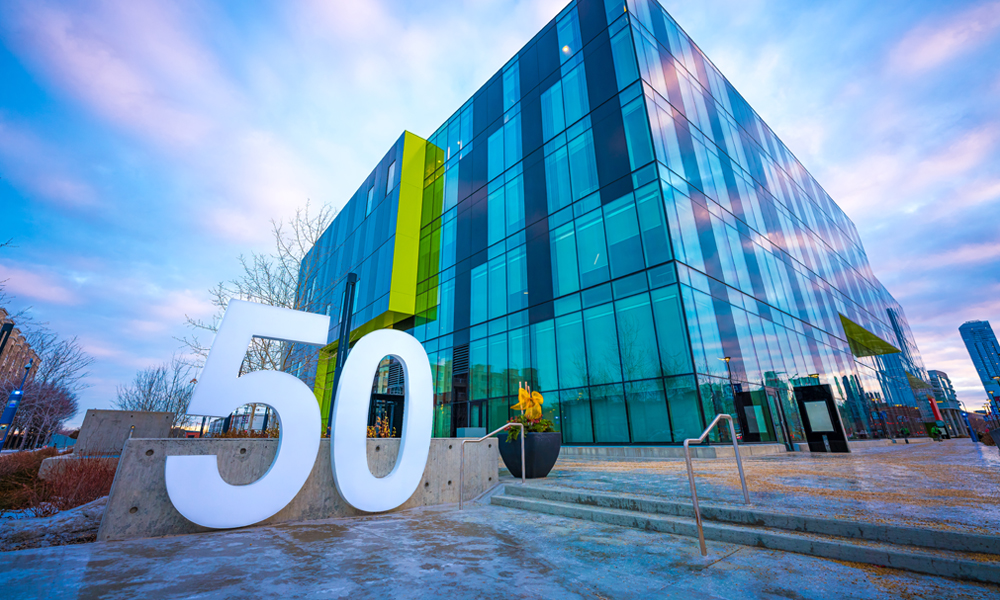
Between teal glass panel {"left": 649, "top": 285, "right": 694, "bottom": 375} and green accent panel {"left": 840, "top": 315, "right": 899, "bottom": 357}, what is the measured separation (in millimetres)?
23898

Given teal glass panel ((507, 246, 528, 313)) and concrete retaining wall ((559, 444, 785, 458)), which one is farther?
teal glass panel ((507, 246, 528, 313))

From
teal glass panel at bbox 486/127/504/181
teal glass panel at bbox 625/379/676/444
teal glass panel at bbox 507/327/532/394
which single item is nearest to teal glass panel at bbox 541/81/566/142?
teal glass panel at bbox 486/127/504/181

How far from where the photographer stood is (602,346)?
15.6m

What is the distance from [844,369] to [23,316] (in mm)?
45125

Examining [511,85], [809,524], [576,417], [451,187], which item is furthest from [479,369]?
[809,524]

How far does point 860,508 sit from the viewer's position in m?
4.46

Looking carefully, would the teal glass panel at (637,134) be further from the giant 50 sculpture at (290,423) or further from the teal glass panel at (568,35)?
the giant 50 sculpture at (290,423)

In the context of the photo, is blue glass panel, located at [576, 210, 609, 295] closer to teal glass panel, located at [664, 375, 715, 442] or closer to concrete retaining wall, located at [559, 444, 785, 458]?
teal glass panel, located at [664, 375, 715, 442]

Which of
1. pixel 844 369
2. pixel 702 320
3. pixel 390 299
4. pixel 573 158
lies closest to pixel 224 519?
pixel 702 320

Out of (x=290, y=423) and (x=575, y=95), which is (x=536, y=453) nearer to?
(x=290, y=423)

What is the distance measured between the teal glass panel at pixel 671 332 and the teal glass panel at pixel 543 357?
4.61 m

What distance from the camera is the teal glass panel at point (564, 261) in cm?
1745

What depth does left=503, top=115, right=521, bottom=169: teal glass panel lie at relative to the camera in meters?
22.5

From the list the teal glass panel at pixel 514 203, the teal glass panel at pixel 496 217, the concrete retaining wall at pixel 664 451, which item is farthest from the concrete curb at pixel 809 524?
the teal glass panel at pixel 496 217
